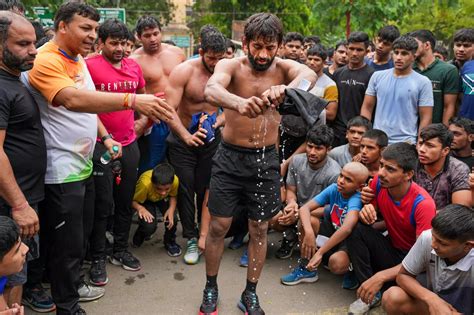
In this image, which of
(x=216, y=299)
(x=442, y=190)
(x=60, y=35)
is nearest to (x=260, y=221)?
(x=216, y=299)

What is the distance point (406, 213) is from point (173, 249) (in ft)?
7.24

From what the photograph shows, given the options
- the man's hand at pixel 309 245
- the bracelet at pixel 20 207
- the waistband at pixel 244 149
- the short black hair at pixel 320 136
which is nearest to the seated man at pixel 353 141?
the short black hair at pixel 320 136

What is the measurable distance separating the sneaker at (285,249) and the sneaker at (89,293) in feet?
5.45

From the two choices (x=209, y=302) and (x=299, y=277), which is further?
(x=299, y=277)

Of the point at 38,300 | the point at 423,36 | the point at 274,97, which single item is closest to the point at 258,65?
the point at 274,97

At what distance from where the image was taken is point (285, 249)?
174 inches

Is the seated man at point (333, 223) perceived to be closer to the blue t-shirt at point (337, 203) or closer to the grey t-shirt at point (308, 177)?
the blue t-shirt at point (337, 203)

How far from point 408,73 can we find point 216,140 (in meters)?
2.04

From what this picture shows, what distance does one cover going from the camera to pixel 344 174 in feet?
12.5

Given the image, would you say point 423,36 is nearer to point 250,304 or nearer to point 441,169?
point 441,169

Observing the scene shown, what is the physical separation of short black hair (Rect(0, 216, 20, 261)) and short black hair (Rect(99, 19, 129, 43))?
2.02 m

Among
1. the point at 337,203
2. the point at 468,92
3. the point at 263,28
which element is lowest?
the point at 337,203

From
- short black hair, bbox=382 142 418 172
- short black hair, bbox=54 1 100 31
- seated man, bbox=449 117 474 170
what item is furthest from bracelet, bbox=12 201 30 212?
seated man, bbox=449 117 474 170

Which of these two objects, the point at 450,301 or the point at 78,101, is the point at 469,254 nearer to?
the point at 450,301
